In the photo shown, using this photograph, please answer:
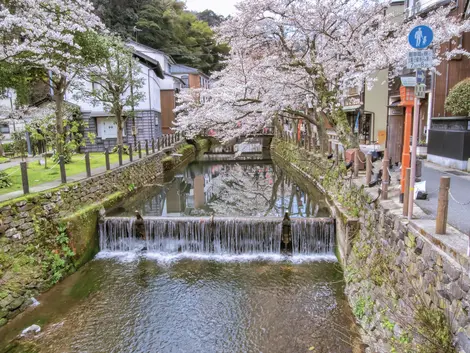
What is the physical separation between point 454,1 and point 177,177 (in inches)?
725

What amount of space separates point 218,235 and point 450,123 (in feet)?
30.2

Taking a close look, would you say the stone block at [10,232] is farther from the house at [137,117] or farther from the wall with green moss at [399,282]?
the house at [137,117]

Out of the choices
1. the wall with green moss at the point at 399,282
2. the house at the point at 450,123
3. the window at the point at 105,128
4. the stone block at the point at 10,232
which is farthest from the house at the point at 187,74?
the stone block at the point at 10,232

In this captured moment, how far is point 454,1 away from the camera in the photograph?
47.1ft

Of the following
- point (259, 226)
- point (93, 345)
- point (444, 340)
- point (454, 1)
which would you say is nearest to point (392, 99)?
point (454, 1)

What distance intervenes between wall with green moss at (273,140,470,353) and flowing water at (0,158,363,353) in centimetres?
63

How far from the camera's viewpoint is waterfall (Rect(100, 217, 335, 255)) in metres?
10.9

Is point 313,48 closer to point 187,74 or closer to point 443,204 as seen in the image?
point 443,204

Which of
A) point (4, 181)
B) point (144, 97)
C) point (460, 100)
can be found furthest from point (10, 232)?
point (144, 97)

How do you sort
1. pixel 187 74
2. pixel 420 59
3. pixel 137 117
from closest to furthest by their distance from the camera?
pixel 420 59, pixel 137 117, pixel 187 74

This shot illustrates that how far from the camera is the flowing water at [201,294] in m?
6.71

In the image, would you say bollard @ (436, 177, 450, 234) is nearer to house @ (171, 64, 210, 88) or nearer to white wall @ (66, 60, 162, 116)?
white wall @ (66, 60, 162, 116)

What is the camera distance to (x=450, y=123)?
12125mm

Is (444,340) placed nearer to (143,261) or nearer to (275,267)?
(275,267)
